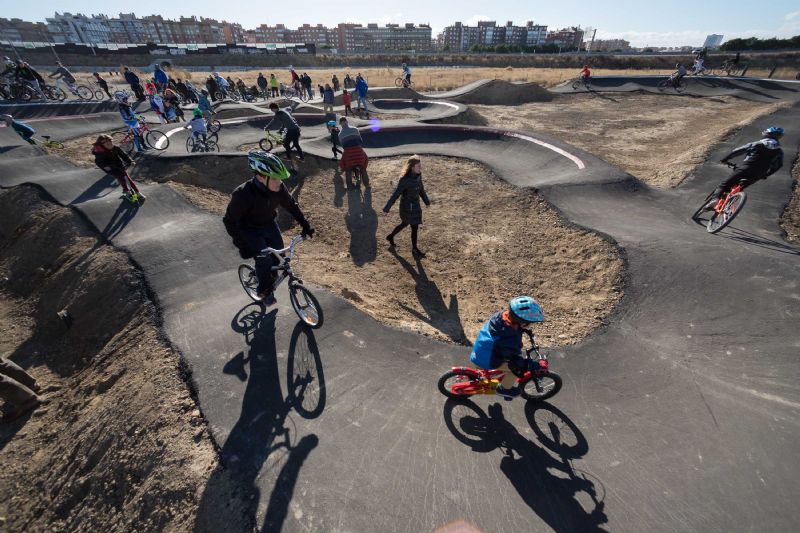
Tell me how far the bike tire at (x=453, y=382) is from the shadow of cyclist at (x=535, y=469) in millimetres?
101

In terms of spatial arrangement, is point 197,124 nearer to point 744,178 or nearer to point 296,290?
point 296,290

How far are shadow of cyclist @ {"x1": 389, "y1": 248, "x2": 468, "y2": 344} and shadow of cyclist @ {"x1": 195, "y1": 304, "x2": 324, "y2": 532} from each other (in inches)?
111

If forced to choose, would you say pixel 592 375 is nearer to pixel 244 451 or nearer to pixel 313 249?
pixel 244 451

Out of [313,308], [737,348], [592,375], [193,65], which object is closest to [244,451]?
[313,308]

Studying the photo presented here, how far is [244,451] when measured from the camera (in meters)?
3.92

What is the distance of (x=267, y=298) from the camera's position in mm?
6105

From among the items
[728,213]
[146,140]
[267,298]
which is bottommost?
[267,298]

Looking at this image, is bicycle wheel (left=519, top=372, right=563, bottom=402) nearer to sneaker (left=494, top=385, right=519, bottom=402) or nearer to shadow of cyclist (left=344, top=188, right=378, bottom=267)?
sneaker (left=494, top=385, right=519, bottom=402)

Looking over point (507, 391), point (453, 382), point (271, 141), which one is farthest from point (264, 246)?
point (271, 141)

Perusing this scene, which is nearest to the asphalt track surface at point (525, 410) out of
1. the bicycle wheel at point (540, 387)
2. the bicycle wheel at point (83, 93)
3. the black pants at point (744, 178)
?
the bicycle wheel at point (540, 387)

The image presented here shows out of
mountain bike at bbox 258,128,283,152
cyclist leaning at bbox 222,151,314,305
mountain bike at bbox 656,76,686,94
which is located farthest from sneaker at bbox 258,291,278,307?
mountain bike at bbox 656,76,686,94

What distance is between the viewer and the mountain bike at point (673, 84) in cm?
3300

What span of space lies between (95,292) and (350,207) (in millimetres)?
7495

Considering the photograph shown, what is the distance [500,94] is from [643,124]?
1369 cm
